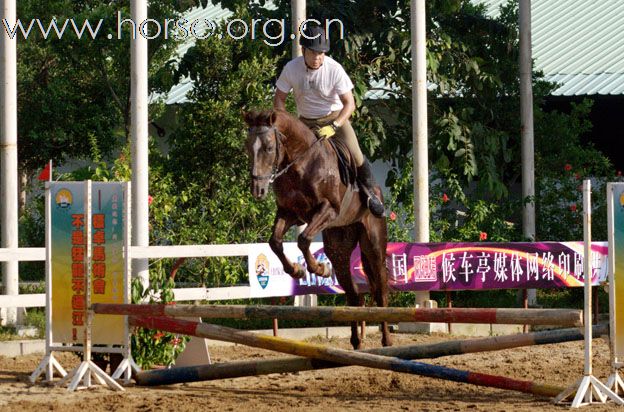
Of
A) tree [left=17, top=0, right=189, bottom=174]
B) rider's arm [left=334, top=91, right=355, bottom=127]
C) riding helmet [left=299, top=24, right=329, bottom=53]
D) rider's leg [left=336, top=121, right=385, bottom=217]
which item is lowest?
rider's leg [left=336, top=121, right=385, bottom=217]

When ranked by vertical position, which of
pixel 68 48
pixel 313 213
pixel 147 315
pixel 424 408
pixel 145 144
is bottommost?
pixel 424 408

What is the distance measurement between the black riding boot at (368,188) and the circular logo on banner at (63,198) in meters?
2.66

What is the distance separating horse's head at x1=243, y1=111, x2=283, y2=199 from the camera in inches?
372

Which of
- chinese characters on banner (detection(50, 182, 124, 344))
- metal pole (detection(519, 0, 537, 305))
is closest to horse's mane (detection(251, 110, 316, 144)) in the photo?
chinese characters on banner (detection(50, 182, 124, 344))

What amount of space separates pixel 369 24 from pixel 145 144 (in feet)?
21.1

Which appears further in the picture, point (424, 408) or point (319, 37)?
point (319, 37)

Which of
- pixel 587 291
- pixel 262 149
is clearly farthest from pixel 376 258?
pixel 587 291

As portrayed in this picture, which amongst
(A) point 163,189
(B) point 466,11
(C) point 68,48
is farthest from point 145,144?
(B) point 466,11

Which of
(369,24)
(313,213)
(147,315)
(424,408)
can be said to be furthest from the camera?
(369,24)

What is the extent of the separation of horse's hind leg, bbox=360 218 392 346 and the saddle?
2.28ft

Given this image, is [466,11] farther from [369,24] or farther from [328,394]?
[328,394]

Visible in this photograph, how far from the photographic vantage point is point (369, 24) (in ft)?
61.3

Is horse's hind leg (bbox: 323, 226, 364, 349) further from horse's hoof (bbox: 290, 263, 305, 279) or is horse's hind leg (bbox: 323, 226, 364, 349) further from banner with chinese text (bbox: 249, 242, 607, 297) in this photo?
banner with chinese text (bbox: 249, 242, 607, 297)

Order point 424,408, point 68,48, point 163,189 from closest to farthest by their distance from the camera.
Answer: point 424,408 → point 163,189 → point 68,48
